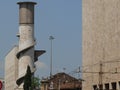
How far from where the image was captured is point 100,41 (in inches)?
2667

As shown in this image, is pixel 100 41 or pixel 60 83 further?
pixel 60 83

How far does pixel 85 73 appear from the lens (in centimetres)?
7650

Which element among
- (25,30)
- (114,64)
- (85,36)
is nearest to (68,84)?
(25,30)

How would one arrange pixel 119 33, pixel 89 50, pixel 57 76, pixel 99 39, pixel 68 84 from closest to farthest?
pixel 119 33 < pixel 99 39 < pixel 89 50 < pixel 68 84 < pixel 57 76

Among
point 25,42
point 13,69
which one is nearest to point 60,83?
point 13,69

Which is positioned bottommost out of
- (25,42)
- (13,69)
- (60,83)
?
(60,83)

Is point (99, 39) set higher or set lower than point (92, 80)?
higher

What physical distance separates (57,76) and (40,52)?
27.5 metres

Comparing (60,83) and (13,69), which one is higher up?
(13,69)

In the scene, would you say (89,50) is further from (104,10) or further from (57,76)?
(57,76)

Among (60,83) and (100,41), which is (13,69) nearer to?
(60,83)

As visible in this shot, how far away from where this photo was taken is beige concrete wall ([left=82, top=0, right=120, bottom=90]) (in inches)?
2404

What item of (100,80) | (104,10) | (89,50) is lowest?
(100,80)

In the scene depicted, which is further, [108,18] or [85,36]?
[85,36]
